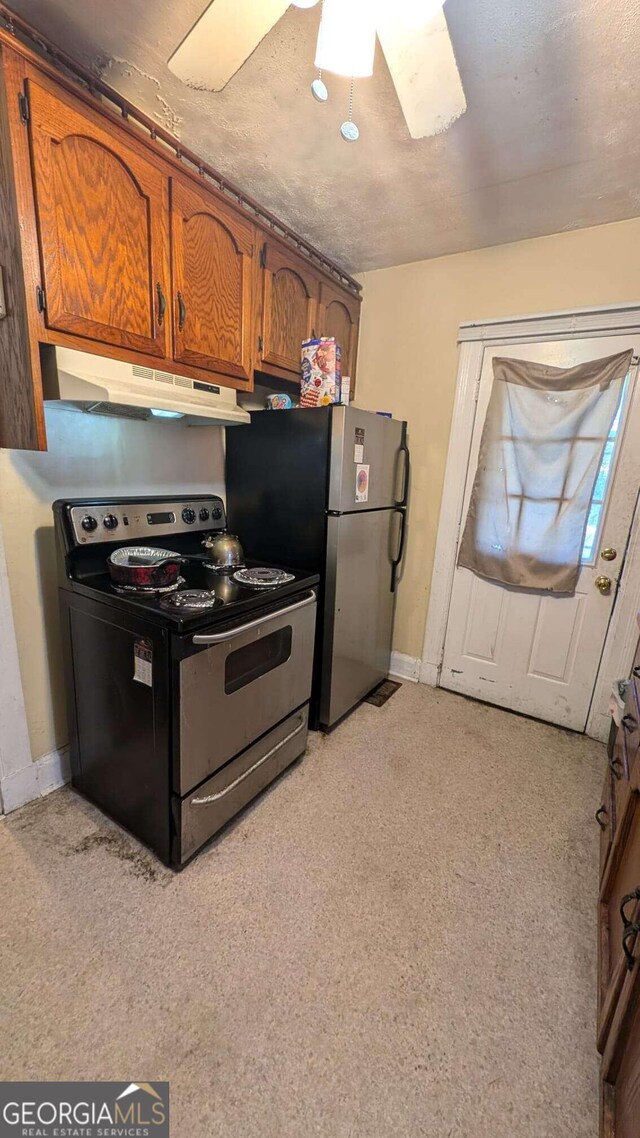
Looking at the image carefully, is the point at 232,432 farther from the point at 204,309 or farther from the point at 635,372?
the point at 635,372

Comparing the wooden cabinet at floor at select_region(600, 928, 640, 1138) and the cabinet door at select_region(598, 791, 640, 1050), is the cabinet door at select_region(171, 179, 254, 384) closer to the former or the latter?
the cabinet door at select_region(598, 791, 640, 1050)

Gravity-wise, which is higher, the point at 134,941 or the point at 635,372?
the point at 635,372

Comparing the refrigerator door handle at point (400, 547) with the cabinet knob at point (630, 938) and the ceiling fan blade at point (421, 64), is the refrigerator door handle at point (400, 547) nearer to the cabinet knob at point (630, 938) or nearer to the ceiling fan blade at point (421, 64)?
the ceiling fan blade at point (421, 64)

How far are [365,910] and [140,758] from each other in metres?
0.88

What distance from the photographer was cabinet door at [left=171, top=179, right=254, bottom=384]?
1595 millimetres

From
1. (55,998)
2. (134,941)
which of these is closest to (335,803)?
(134,941)

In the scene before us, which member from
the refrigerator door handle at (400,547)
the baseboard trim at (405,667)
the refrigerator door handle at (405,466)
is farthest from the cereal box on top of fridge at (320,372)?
the baseboard trim at (405,667)

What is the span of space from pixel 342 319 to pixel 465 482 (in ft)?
3.94

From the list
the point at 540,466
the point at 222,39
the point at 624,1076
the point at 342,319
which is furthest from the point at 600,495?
the point at 222,39

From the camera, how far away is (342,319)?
102 inches

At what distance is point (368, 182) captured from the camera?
1780 mm

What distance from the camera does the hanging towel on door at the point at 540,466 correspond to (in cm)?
215

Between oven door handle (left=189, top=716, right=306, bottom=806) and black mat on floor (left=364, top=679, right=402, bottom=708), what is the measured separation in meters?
0.75

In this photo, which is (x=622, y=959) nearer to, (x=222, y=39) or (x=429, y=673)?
(x=429, y=673)
